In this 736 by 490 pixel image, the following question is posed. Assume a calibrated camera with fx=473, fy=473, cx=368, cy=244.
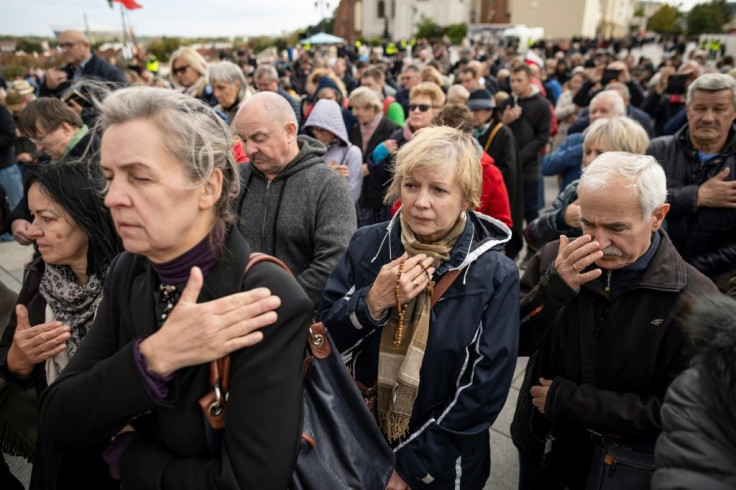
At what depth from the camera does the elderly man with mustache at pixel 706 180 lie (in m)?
2.68

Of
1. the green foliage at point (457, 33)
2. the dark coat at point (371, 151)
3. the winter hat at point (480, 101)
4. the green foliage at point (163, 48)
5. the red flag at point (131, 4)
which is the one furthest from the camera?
the green foliage at point (457, 33)

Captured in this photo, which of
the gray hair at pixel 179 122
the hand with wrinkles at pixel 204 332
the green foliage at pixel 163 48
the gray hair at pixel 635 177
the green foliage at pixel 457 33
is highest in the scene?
the green foliage at pixel 457 33

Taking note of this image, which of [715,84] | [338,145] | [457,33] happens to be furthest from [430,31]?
[715,84]

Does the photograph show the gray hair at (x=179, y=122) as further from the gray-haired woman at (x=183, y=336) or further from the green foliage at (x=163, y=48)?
the green foliage at (x=163, y=48)

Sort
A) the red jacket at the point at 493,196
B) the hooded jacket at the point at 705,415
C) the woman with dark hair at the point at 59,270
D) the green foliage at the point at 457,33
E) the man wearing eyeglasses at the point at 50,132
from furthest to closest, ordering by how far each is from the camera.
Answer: the green foliage at the point at 457,33
the red jacket at the point at 493,196
the man wearing eyeglasses at the point at 50,132
the woman with dark hair at the point at 59,270
the hooded jacket at the point at 705,415

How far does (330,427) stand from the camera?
1.37 metres

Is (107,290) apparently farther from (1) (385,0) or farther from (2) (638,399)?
(1) (385,0)

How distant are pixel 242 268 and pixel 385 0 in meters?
78.0

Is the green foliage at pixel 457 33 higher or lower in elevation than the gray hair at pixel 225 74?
higher

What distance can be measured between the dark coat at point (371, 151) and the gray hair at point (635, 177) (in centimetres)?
265

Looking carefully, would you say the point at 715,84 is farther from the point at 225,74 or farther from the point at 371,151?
the point at 225,74

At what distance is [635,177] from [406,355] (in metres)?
1.08

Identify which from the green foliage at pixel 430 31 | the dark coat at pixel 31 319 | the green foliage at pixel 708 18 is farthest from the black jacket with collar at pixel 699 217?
the green foliage at pixel 708 18

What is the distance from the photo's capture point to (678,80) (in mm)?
6332
